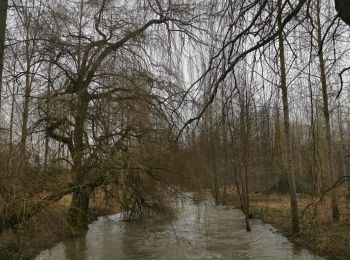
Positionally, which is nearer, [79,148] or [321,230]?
[79,148]

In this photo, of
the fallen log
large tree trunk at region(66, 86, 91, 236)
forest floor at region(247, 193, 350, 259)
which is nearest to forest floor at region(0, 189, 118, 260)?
the fallen log

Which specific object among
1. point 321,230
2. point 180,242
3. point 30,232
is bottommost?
point 180,242

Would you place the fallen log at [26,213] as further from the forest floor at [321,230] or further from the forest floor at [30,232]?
the forest floor at [321,230]

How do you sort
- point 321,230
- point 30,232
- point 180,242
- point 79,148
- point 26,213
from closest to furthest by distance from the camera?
point 26,213
point 30,232
point 79,148
point 321,230
point 180,242

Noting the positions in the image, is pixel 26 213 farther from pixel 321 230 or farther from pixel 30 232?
pixel 321 230

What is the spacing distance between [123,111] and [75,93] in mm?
1584

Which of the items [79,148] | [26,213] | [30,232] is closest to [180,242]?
[79,148]

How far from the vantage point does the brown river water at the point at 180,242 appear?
11.2m

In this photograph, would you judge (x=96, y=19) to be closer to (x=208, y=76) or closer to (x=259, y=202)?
(x=208, y=76)

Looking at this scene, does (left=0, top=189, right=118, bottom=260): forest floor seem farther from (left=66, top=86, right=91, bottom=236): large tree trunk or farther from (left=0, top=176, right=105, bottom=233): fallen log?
(left=66, top=86, right=91, bottom=236): large tree trunk

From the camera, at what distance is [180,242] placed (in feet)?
41.8

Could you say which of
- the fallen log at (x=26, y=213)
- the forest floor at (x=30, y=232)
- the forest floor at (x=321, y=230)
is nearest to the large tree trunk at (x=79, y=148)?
the forest floor at (x=30, y=232)

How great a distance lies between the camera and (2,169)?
7.48 m

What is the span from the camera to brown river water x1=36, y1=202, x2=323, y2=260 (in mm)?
11242
